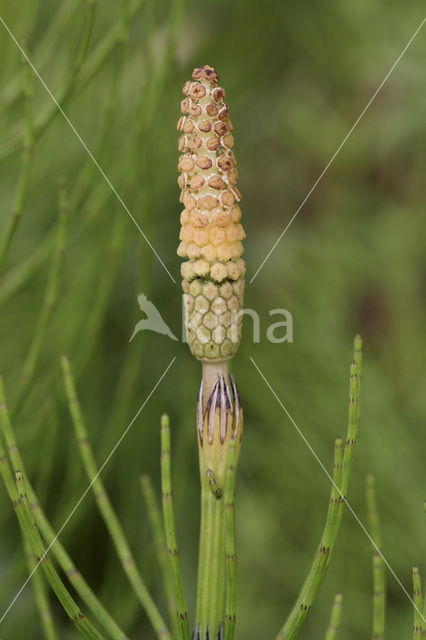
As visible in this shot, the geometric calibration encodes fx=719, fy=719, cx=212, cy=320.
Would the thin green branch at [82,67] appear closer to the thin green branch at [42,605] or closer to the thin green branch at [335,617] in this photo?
the thin green branch at [42,605]

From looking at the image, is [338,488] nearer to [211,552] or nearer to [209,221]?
[211,552]

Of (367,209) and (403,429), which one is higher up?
(367,209)

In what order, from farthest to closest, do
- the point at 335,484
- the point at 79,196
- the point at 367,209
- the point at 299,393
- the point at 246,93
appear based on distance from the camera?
the point at 246,93 → the point at 367,209 → the point at 299,393 → the point at 79,196 → the point at 335,484

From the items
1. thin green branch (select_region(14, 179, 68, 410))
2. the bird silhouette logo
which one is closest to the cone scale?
thin green branch (select_region(14, 179, 68, 410))

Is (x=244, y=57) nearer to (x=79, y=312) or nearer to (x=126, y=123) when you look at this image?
(x=126, y=123)

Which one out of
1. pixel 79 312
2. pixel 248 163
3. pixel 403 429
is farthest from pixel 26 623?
pixel 248 163

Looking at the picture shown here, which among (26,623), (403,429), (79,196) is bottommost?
(26,623)

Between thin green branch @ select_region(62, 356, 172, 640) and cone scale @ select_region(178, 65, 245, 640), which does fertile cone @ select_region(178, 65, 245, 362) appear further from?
thin green branch @ select_region(62, 356, 172, 640)
